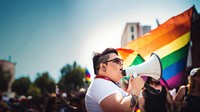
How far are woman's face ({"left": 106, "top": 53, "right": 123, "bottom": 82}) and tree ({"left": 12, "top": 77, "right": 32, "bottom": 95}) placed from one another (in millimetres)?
77405

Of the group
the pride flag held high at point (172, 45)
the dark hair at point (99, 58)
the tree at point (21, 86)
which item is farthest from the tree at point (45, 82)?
the dark hair at point (99, 58)

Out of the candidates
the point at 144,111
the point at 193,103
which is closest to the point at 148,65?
the point at 144,111

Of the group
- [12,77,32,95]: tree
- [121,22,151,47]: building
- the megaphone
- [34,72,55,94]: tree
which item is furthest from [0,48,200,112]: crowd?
[12,77,32,95]: tree

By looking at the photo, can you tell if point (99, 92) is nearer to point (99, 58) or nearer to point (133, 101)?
point (133, 101)

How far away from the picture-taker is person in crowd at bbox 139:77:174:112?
137 inches

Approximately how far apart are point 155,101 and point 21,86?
3029 inches

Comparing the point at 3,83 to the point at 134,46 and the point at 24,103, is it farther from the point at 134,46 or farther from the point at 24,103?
the point at 134,46

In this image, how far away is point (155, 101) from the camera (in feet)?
11.5

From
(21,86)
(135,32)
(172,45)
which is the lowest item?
(21,86)

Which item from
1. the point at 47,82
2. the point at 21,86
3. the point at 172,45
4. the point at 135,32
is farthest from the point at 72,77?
the point at 172,45

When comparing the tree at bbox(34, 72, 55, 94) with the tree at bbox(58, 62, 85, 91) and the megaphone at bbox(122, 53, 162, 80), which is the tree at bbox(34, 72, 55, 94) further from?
the megaphone at bbox(122, 53, 162, 80)

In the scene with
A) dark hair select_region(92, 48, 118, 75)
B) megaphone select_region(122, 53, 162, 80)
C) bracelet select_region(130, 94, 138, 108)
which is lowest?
bracelet select_region(130, 94, 138, 108)

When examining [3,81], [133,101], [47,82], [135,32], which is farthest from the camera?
[47,82]

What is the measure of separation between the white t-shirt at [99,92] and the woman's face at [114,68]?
0.13m
